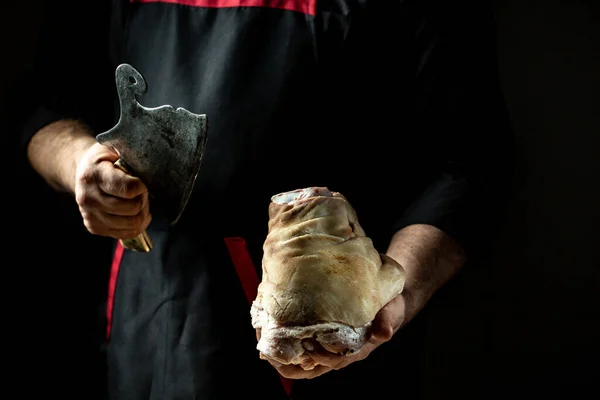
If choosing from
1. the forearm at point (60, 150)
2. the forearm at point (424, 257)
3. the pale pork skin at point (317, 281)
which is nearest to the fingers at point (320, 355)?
the pale pork skin at point (317, 281)

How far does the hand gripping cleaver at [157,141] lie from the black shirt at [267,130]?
0.44 feet

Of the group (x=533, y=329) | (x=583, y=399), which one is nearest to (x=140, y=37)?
(x=533, y=329)

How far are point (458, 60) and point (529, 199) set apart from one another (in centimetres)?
47

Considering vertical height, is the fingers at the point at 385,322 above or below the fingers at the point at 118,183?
below

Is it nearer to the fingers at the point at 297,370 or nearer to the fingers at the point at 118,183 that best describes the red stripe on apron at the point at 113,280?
the fingers at the point at 118,183

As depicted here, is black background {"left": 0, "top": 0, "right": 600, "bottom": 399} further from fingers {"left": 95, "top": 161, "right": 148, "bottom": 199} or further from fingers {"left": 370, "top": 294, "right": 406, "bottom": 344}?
fingers {"left": 370, "top": 294, "right": 406, "bottom": 344}

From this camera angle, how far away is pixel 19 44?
153 cm

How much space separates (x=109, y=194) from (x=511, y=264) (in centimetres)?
97

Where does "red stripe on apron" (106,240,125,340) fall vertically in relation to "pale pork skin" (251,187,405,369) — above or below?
below

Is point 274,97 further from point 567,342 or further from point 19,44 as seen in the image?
point 567,342

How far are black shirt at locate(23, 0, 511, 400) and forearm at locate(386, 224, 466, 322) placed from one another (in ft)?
0.08

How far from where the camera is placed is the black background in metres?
1.42

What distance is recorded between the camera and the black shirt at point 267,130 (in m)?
1.12

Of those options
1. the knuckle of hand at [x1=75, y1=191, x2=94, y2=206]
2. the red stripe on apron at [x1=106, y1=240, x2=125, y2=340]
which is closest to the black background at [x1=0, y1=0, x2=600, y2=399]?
the red stripe on apron at [x1=106, y1=240, x2=125, y2=340]
